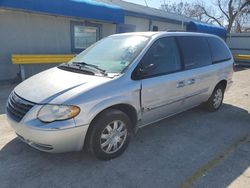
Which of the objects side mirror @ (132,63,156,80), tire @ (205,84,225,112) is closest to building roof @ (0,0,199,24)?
side mirror @ (132,63,156,80)

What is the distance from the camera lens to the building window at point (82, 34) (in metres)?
10.2

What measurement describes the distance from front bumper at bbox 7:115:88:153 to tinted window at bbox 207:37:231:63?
3.60 m

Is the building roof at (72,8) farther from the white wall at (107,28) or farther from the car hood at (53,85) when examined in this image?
the car hood at (53,85)

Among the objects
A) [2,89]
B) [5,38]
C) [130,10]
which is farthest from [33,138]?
[130,10]

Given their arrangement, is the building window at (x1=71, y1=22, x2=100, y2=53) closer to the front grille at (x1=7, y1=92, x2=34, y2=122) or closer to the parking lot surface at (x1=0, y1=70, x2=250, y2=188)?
the parking lot surface at (x1=0, y1=70, x2=250, y2=188)

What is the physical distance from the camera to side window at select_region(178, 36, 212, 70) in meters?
4.53

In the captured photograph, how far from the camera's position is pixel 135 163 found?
3449 millimetres

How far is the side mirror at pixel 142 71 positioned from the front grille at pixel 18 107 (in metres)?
1.47

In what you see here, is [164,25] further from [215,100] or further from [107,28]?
[215,100]

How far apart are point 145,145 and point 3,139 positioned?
233 cm

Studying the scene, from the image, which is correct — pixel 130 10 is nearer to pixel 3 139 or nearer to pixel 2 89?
pixel 2 89

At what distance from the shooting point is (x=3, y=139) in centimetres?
404

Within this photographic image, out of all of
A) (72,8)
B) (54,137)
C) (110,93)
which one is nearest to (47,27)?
(72,8)

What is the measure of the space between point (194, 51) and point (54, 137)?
3176mm
